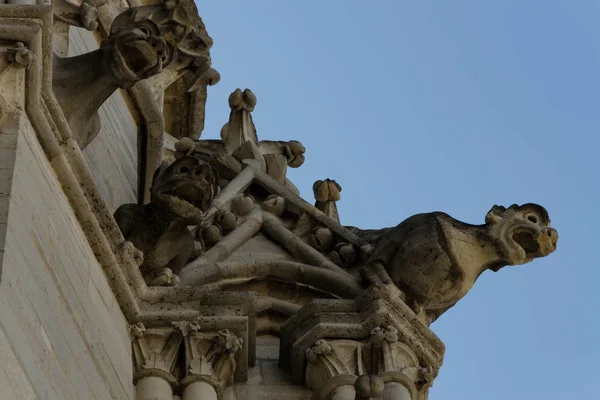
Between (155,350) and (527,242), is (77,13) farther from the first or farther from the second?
(527,242)

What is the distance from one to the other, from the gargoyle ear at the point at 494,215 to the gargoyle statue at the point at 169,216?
1.32 meters

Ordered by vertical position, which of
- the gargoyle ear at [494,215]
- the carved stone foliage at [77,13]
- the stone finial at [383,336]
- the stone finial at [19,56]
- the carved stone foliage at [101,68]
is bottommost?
the stone finial at [383,336]

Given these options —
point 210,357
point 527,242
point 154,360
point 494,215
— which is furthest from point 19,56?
point 527,242

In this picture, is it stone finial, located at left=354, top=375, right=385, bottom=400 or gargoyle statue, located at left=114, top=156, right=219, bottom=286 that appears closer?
stone finial, located at left=354, top=375, right=385, bottom=400

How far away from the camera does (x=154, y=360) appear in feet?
30.8

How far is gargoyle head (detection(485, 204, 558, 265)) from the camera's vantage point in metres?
10.4

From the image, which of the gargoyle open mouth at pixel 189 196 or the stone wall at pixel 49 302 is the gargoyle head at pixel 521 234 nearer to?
the gargoyle open mouth at pixel 189 196

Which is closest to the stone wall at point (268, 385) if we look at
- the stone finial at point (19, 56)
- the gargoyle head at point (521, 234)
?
the gargoyle head at point (521, 234)

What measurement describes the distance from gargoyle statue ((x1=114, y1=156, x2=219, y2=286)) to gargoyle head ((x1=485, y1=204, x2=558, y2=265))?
4.47ft

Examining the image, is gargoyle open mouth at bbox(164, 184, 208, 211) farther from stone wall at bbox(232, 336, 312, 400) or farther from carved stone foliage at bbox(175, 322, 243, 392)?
stone wall at bbox(232, 336, 312, 400)

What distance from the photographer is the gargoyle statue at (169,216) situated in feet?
32.7

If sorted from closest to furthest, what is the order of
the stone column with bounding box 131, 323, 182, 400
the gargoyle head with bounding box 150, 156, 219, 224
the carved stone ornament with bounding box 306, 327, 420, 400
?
the stone column with bounding box 131, 323, 182, 400 < the carved stone ornament with bounding box 306, 327, 420, 400 < the gargoyle head with bounding box 150, 156, 219, 224

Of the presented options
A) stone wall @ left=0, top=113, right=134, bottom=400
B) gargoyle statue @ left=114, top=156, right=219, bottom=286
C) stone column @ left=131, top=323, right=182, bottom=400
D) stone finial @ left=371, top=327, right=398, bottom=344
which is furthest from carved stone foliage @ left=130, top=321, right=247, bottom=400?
stone finial @ left=371, top=327, right=398, bottom=344

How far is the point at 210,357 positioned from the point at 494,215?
173cm
